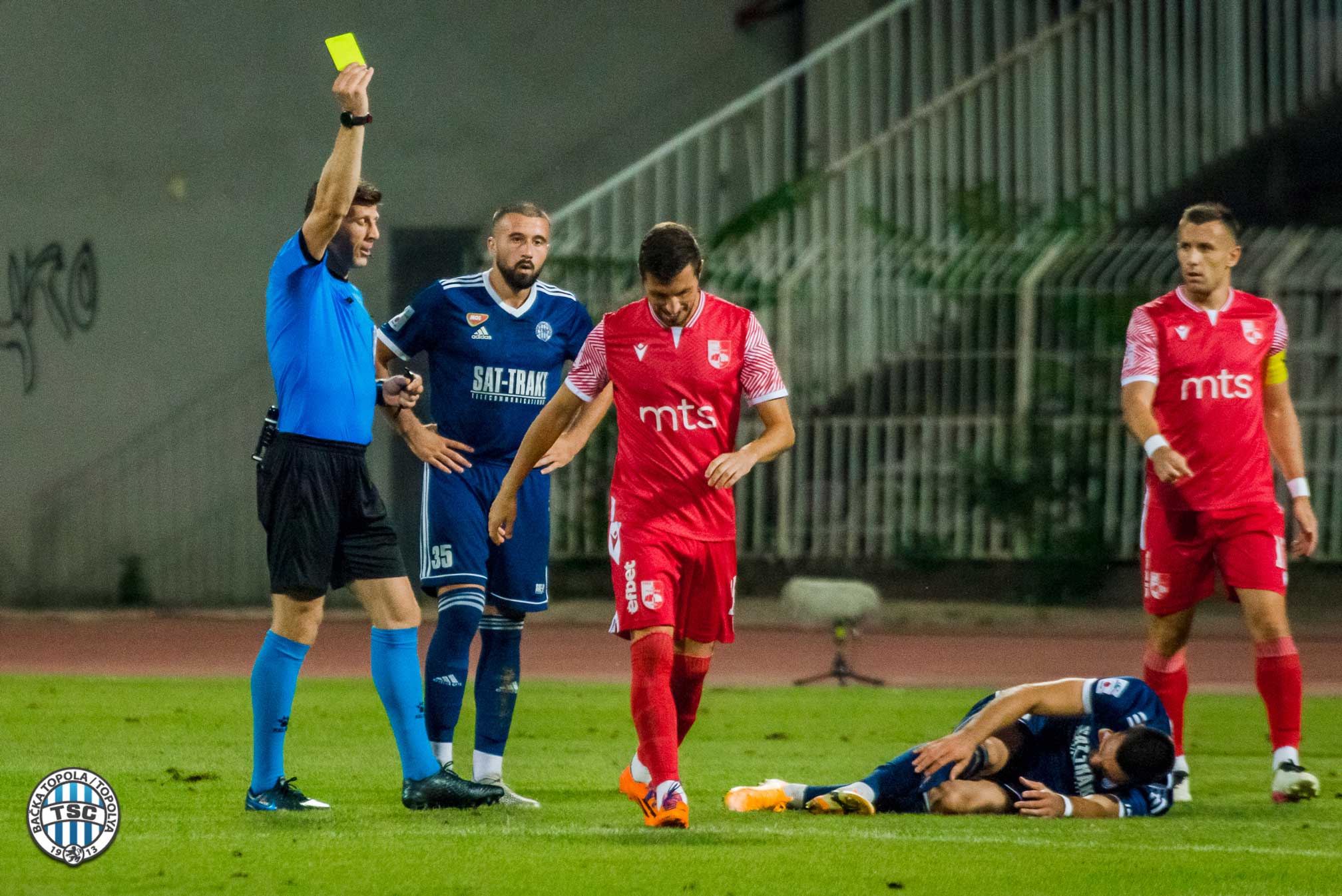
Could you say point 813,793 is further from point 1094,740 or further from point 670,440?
point 670,440

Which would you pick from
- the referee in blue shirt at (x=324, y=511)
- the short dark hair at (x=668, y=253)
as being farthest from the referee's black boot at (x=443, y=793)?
the short dark hair at (x=668, y=253)

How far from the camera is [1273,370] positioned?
786 centimetres

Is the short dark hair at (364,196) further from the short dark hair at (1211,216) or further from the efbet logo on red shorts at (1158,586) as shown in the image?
the efbet logo on red shorts at (1158,586)

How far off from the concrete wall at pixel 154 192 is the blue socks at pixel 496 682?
11.2m

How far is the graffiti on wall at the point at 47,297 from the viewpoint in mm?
18562

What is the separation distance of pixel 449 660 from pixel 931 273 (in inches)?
421

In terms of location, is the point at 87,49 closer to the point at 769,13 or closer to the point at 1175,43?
the point at 769,13

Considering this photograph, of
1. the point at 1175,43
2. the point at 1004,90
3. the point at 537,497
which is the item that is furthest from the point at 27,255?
the point at 537,497

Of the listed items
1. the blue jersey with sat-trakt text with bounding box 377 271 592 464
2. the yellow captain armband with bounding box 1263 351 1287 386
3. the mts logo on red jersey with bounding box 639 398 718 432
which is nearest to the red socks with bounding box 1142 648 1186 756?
the yellow captain armband with bounding box 1263 351 1287 386

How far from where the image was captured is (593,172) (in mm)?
20344

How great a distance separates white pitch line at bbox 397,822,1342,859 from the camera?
241 inches

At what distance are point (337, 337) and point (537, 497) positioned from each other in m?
1.17

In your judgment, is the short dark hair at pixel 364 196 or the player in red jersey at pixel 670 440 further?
the short dark hair at pixel 364 196

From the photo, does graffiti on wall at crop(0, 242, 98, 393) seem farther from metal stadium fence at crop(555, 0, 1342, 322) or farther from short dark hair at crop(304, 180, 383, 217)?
short dark hair at crop(304, 180, 383, 217)
